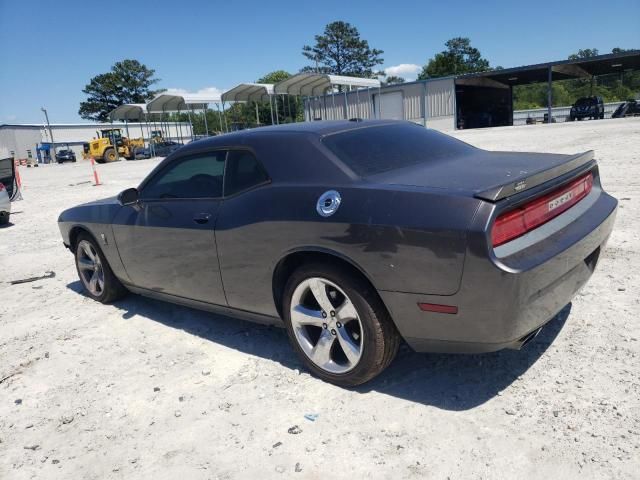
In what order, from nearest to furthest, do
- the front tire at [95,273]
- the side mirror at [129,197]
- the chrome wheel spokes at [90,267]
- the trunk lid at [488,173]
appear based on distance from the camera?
the trunk lid at [488,173], the side mirror at [129,197], the front tire at [95,273], the chrome wheel spokes at [90,267]

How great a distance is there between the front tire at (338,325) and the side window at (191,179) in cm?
101

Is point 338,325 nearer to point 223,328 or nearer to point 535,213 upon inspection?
point 535,213

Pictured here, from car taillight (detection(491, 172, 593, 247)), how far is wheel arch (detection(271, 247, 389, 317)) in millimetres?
691

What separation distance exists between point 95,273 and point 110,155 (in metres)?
36.4

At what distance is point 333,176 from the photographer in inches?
109

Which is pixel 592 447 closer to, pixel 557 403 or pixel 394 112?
pixel 557 403

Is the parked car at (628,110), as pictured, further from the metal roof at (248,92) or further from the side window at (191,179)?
the side window at (191,179)

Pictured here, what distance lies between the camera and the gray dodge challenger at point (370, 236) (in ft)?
7.40

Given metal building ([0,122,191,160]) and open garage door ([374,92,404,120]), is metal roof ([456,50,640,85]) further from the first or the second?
metal building ([0,122,191,160])

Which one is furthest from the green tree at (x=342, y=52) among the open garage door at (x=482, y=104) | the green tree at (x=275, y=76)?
the open garage door at (x=482, y=104)

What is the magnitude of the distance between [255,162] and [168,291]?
4.66ft

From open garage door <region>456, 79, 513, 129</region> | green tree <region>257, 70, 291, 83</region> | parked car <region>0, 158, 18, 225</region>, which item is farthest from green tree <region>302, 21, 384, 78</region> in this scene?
parked car <region>0, 158, 18, 225</region>

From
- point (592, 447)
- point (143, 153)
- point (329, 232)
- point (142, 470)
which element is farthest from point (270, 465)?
point (143, 153)

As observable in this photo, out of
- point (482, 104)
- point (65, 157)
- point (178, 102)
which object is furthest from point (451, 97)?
Result: point (65, 157)
